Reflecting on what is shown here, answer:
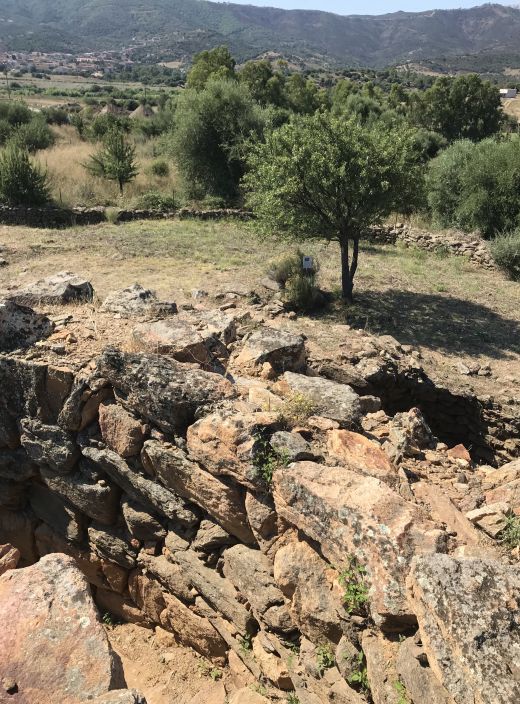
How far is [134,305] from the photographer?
7773 mm

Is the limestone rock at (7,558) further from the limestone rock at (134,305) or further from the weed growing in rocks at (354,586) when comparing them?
the weed growing in rocks at (354,586)

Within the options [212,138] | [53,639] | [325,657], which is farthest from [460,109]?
[53,639]

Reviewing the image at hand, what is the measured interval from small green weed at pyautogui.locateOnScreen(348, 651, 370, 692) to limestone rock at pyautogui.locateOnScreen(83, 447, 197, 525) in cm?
213

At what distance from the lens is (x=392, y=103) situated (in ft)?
162

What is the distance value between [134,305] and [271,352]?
210 centimetres

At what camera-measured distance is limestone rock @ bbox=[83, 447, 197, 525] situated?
217 inches

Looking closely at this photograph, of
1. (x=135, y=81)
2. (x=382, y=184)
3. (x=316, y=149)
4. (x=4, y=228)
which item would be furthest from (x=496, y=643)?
(x=135, y=81)

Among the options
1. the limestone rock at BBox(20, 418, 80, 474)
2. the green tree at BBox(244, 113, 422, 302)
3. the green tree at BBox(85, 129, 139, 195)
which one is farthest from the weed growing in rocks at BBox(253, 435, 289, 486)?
the green tree at BBox(85, 129, 139, 195)

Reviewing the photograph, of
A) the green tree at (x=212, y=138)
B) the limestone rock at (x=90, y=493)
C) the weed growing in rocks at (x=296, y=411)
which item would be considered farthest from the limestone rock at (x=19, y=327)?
the green tree at (x=212, y=138)

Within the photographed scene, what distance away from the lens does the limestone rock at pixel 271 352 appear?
23.4ft

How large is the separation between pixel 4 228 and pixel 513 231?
17.6 m

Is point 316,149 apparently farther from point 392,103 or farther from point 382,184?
point 392,103

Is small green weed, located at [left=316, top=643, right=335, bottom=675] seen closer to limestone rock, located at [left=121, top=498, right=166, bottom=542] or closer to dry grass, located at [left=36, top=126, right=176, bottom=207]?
limestone rock, located at [left=121, top=498, right=166, bottom=542]

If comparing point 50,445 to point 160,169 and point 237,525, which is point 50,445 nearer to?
point 237,525
